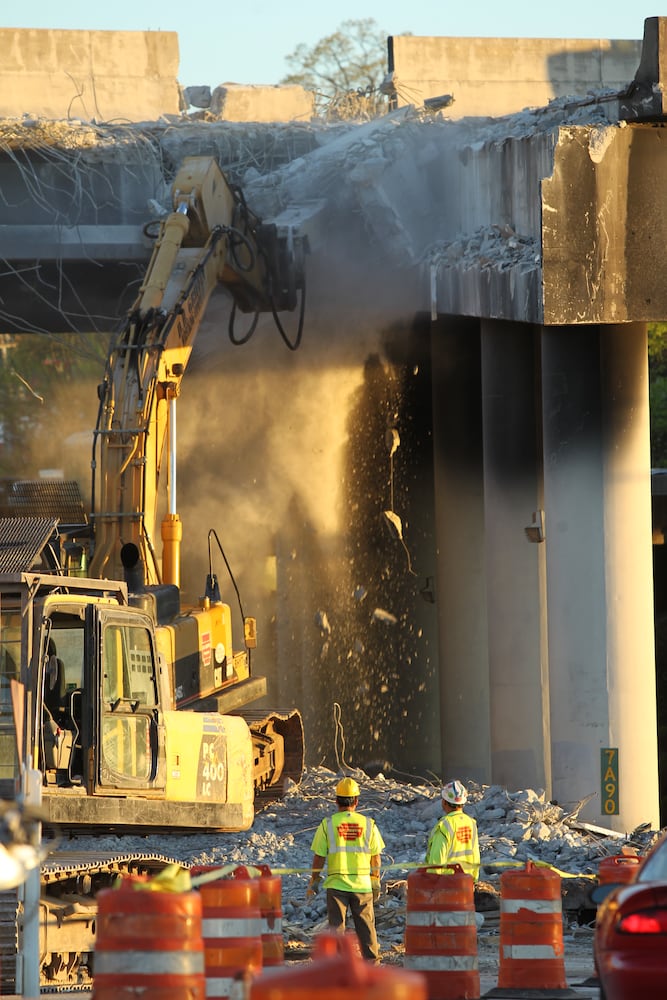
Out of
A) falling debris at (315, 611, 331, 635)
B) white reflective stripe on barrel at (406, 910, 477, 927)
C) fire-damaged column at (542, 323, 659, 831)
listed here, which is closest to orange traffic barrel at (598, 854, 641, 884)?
white reflective stripe on barrel at (406, 910, 477, 927)

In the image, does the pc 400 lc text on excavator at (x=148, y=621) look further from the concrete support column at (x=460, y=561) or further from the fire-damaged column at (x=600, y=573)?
the concrete support column at (x=460, y=561)

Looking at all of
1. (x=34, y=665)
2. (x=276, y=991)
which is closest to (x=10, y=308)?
(x=34, y=665)

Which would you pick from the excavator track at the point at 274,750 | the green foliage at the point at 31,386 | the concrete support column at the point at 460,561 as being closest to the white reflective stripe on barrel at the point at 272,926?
the excavator track at the point at 274,750

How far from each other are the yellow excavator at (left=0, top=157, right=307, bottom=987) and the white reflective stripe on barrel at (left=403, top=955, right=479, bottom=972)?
2.83m

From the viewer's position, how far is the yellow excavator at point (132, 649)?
13.0 m

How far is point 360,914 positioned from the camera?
41.4 ft

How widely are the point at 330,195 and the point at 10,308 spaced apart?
6.21 meters

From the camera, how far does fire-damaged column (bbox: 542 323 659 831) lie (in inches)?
833

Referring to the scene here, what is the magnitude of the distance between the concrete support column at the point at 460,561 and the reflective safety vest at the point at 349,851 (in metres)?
18.7

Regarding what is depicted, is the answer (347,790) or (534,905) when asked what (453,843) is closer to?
(347,790)

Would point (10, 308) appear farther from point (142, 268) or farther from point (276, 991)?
point (276, 991)

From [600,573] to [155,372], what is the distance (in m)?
5.85

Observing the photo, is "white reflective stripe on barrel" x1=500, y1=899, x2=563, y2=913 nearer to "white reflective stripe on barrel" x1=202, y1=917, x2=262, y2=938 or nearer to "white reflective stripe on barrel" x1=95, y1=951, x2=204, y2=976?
"white reflective stripe on barrel" x1=202, y1=917, x2=262, y2=938

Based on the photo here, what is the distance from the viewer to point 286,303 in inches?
1113
